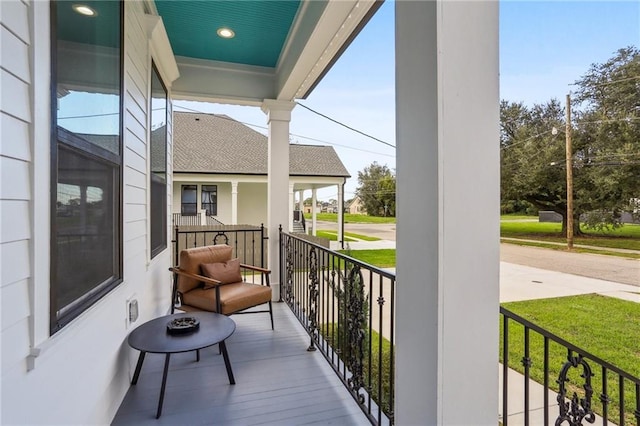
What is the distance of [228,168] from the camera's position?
35.5ft

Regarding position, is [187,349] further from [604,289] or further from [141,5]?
[604,289]

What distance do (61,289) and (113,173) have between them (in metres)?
0.86

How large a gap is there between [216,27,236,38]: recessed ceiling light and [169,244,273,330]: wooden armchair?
89.9 inches

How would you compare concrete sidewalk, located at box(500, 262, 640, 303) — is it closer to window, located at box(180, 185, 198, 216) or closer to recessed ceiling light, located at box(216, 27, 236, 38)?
recessed ceiling light, located at box(216, 27, 236, 38)

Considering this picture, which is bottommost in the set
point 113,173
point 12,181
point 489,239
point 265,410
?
point 265,410

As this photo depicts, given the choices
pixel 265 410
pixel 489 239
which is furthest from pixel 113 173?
pixel 489 239

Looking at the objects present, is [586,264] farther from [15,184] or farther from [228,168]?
[228,168]

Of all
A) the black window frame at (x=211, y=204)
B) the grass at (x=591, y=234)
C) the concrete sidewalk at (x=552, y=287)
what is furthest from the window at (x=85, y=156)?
the black window frame at (x=211, y=204)

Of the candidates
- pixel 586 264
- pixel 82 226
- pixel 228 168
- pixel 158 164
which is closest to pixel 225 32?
pixel 158 164

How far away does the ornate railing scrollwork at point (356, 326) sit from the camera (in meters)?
1.93

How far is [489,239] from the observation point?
914 millimetres

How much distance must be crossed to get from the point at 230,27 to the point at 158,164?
1.60 m

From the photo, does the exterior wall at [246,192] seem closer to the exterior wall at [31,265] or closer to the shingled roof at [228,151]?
the shingled roof at [228,151]

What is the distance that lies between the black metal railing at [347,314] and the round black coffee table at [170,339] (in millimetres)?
814
